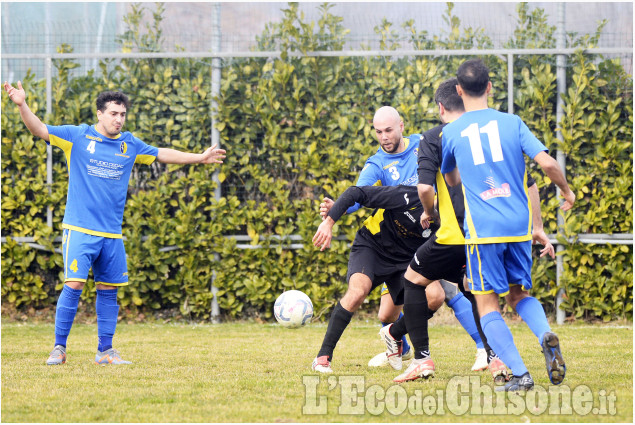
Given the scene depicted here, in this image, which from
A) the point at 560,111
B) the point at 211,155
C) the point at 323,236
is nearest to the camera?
the point at 323,236

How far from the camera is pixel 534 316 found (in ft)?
15.4

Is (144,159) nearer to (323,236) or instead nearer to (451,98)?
(323,236)

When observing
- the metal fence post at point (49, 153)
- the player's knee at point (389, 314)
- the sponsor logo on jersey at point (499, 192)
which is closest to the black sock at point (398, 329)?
the player's knee at point (389, 314)

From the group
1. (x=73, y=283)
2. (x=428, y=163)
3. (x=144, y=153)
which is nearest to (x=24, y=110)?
(x=144, y=153)

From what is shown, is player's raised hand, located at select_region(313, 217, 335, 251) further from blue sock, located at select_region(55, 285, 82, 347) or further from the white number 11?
blue sock, located at select_region(55, 285, 82, 347)

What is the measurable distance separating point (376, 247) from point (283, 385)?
152 centimetres

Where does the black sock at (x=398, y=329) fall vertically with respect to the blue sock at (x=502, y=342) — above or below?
below

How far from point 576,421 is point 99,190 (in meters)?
Result: 4.38

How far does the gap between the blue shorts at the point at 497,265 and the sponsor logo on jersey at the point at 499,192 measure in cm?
27

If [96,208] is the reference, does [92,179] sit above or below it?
above

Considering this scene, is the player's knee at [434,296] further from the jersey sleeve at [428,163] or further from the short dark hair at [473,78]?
the short dark hair at [473,78]

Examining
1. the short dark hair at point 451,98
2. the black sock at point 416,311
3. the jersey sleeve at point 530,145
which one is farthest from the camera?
the black sock at point 416,311

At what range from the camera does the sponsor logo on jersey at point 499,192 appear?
181 inches

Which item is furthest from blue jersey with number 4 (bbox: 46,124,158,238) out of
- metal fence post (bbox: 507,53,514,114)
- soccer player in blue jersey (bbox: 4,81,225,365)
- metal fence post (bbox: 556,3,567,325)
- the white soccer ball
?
metal fence post (bbox: 556,3,567,325)
